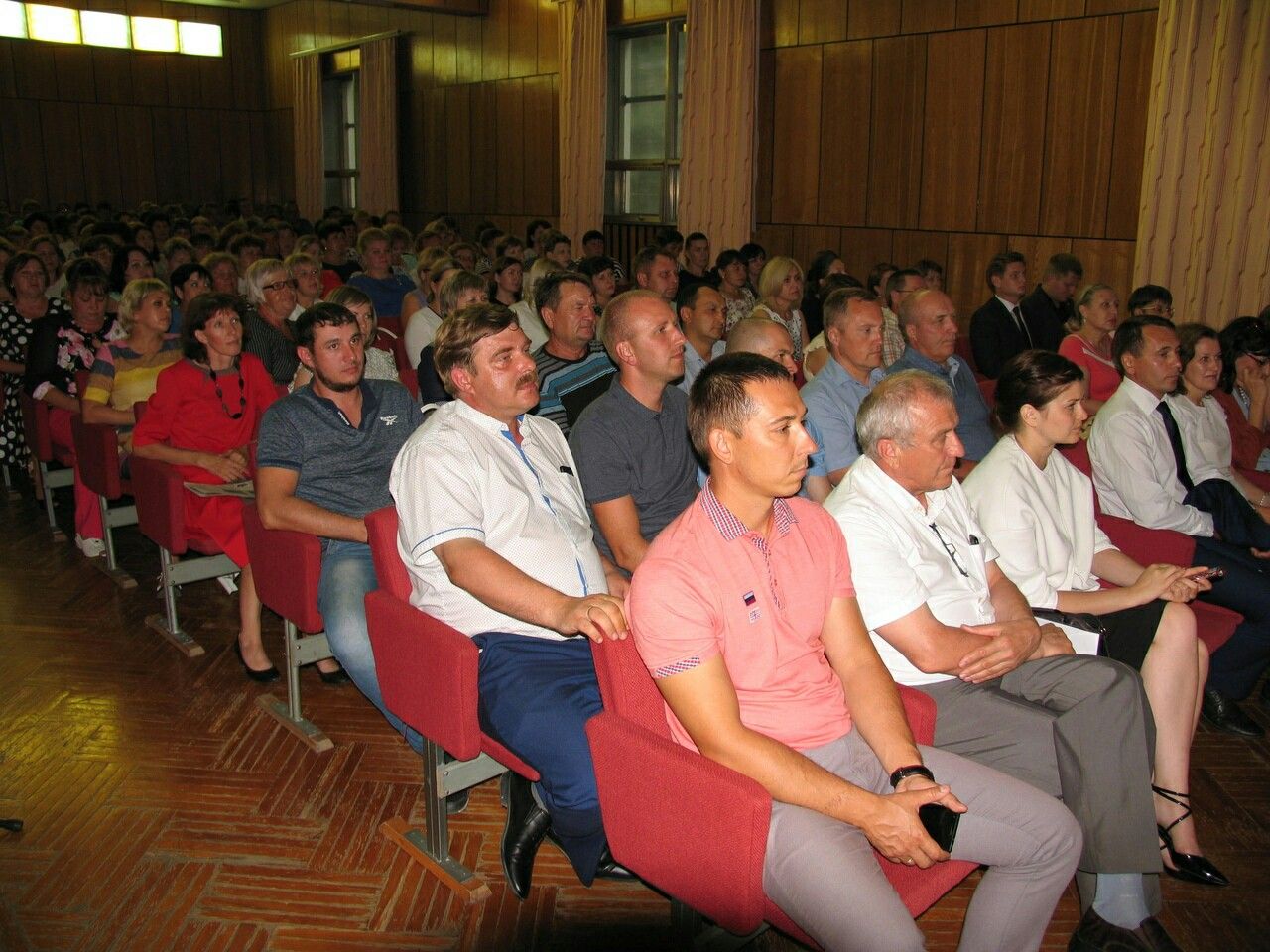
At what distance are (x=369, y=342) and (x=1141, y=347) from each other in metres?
2.99

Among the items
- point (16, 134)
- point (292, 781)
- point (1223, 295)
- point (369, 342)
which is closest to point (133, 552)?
point (369, 342)

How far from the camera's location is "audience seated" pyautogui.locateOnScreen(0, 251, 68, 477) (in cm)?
568

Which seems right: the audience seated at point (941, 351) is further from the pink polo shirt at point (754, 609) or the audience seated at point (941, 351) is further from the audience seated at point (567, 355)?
the pink polo shirt at point (754, 609)

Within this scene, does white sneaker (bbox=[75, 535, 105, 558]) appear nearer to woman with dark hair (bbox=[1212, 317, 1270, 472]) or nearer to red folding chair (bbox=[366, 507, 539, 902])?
red folding chair (bbox=[366, 507, 539, 902])

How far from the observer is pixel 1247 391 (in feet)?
14.5

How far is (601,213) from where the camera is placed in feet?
38.4

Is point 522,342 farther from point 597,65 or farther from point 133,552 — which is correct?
point 597,65

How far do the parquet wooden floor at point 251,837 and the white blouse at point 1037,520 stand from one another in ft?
2.60

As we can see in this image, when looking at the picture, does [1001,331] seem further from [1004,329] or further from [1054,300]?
[1054,300]

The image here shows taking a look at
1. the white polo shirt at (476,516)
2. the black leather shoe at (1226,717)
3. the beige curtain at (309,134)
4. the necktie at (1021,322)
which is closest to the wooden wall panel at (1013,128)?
the necktie at (1021,322)

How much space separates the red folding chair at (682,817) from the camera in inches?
69.6

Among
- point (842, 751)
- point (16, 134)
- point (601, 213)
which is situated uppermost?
point (16, 134)

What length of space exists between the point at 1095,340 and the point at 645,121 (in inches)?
283

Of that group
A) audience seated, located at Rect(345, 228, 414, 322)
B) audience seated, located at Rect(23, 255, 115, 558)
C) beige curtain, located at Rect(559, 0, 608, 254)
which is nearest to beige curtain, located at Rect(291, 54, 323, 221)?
beige curtain, located at Rect(559, 0, 608, 254)
